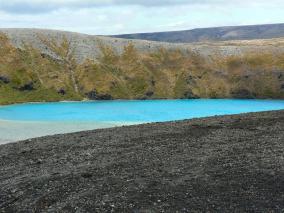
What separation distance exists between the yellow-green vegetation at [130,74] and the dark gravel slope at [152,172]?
11609 cm

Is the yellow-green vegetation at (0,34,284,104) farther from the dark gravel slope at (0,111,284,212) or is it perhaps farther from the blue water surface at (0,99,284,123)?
the dark gravel slope at (0,111,284,212)

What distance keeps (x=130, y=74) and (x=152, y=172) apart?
142443 millimetres

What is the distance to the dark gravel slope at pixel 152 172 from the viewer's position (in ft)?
68.0

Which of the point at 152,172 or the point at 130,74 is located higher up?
the point at 152,172

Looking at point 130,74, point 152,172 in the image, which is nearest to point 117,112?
point 130,74

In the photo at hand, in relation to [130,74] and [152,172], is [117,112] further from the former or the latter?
[152,172]

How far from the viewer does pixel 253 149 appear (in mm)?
29484

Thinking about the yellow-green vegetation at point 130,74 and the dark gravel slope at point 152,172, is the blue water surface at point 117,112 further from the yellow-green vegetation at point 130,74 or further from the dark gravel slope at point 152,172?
the dark gravel slope at point 152,172

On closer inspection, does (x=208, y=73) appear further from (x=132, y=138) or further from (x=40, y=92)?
(x=132, y=138)

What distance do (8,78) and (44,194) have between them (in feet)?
451

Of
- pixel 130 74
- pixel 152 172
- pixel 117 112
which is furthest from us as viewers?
pixel 130 74

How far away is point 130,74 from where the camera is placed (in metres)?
167

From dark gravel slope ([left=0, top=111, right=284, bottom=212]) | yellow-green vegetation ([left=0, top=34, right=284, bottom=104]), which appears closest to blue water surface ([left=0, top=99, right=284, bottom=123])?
yellow-green vegetation ([left=0, top=34, right=284, bottom=104])

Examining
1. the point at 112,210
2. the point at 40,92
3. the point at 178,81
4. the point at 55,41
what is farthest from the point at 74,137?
the point at 55,41
